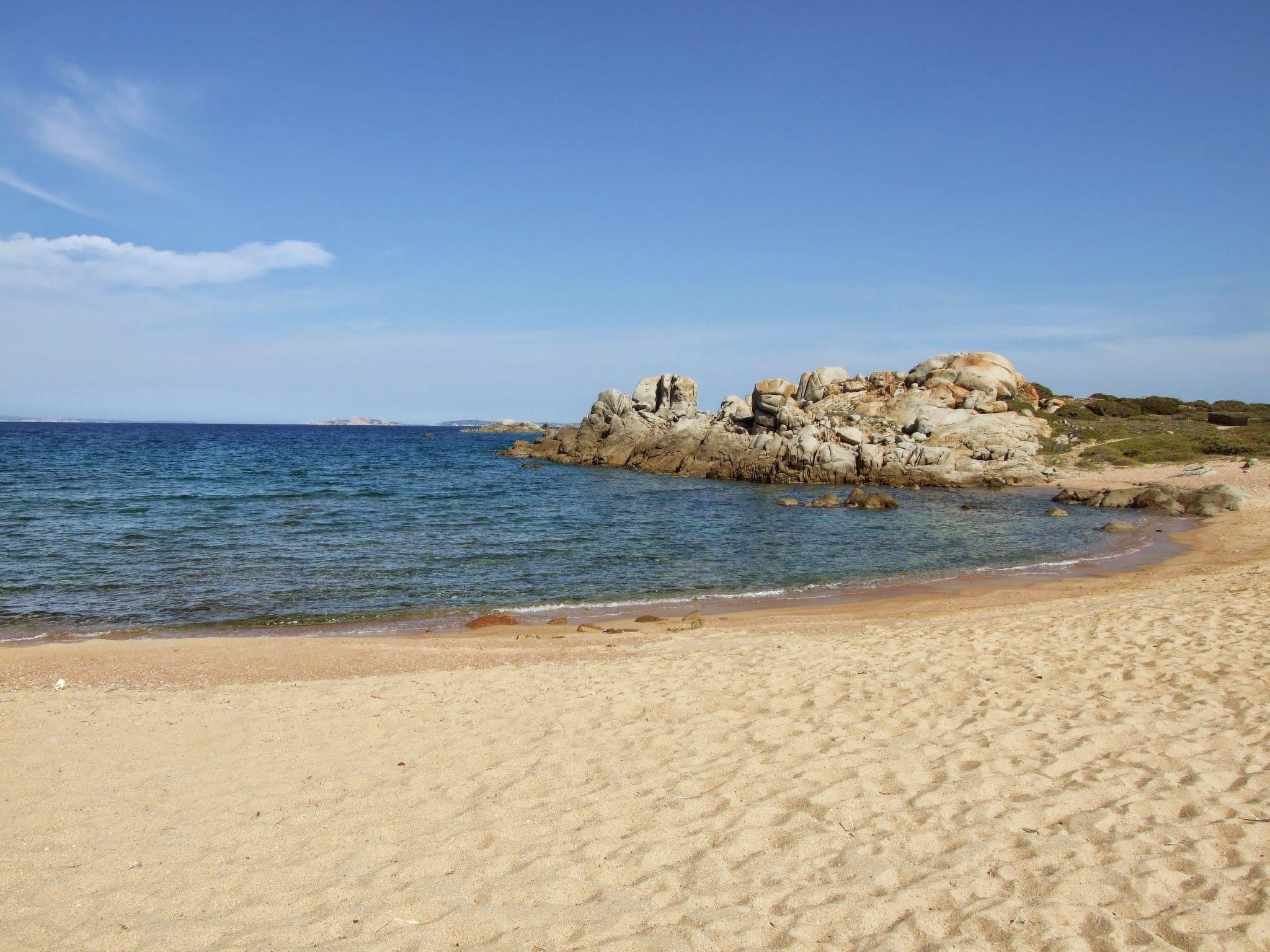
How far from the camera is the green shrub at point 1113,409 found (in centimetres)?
6259

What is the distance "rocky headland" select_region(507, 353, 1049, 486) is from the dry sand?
35.2m

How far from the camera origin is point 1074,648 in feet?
36.6

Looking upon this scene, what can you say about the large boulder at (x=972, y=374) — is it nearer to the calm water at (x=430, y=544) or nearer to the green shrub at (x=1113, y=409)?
the green shrub at (x=1113, y=409)

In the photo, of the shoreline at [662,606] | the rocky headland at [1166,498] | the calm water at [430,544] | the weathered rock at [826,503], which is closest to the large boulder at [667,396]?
the calm water at [430,544]

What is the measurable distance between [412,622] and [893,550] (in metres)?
15.4

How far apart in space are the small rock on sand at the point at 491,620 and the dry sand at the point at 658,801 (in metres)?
3.35

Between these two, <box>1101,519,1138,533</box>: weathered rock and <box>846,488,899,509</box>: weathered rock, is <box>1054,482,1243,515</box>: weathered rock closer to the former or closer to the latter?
<box>1101,519,1138,533</box>: weathered rock

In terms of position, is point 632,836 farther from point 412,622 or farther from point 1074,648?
point 412,622

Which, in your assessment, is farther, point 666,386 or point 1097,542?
point 666,386

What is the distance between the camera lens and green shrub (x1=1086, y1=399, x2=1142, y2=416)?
62.6 meters

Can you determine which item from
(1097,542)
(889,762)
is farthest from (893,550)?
(889,762)

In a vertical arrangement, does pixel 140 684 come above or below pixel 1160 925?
below

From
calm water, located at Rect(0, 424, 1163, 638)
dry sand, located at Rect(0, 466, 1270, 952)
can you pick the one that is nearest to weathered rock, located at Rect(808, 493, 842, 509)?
calm water, located at Rect(0, 424, 1163, 638)

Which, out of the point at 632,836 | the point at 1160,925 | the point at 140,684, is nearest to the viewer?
the point at 1160,925
